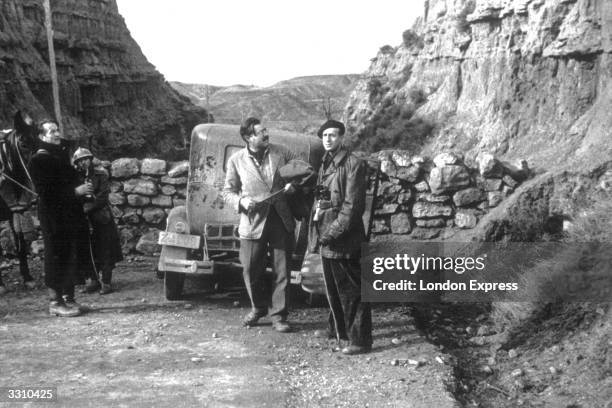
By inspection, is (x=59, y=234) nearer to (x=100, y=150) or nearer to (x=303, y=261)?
(x=303, y=261)

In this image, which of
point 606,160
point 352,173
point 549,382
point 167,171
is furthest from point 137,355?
point 606,160

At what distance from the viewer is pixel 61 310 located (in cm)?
656

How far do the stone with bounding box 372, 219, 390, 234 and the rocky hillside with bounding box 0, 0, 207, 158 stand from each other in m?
33.2

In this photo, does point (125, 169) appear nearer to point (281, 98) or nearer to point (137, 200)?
point (137, 200)

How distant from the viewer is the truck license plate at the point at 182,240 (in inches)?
270

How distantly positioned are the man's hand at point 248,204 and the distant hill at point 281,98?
8223cm

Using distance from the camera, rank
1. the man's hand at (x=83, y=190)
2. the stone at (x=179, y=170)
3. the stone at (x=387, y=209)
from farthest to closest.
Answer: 1. the stone at (x=179, y=170)
2. the stone at (x=387, y=209)
3. the man's hand at (x=83, y=190)

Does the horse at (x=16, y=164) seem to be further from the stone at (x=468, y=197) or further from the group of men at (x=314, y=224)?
the stone at (x=468, y=197)

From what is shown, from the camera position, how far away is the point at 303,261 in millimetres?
6645

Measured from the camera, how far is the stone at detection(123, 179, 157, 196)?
9.30 metres

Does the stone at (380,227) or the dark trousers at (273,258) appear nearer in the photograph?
the dark trousers at (273,258)

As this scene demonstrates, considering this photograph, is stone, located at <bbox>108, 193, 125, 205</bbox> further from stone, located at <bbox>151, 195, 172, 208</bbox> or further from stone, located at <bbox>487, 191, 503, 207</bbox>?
stone, located at <bbox>487, 191, 503, 207</bbox>

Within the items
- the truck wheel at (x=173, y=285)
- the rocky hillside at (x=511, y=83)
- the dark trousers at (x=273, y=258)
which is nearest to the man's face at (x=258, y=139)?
the dark trousers at (x=273, y=258)

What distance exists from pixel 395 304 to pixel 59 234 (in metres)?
3.66
